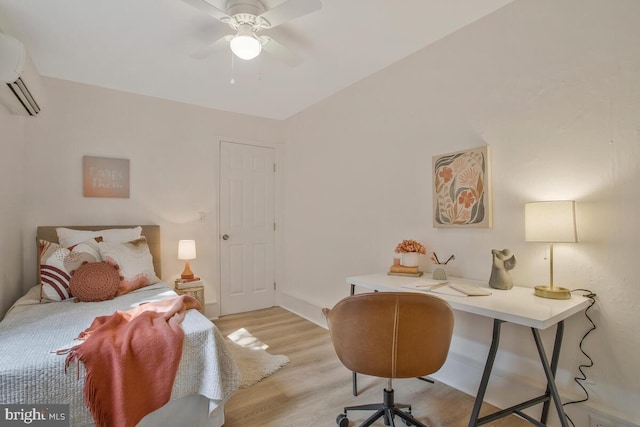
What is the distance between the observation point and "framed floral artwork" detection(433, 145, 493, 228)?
7.16ft

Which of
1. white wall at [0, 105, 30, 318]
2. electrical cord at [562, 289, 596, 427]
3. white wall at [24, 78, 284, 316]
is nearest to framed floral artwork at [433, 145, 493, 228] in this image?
electrical cord at [562, 289, 596, 427]

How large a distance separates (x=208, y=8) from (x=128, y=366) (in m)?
1.88

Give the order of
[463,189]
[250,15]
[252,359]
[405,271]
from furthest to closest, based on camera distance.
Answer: [252,359] → [405,271] → [463,189] → [250,15]

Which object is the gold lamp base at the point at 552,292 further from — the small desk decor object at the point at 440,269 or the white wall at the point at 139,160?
the white wall at the point at 139,160

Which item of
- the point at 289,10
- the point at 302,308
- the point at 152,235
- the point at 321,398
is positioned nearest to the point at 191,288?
the point at 152,235

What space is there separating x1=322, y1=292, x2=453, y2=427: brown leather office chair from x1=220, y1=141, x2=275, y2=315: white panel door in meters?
2.69

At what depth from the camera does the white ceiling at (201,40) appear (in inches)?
81.4

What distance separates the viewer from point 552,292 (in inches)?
66.7

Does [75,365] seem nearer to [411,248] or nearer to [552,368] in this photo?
[411,248]

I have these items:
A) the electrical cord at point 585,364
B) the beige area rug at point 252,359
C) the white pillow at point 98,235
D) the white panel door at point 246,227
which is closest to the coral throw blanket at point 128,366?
the beige area rug at point 252,359

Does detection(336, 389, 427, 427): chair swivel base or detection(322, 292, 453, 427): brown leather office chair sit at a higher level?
detection(322, 292, 453, 427): brown leather office chair

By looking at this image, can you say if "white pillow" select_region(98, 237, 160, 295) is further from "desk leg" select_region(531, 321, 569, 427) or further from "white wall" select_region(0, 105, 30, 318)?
"desk leg" select_region(531, 321, 569, 427)

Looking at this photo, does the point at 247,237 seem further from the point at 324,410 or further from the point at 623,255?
the point at 623,255

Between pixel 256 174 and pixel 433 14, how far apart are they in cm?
273
